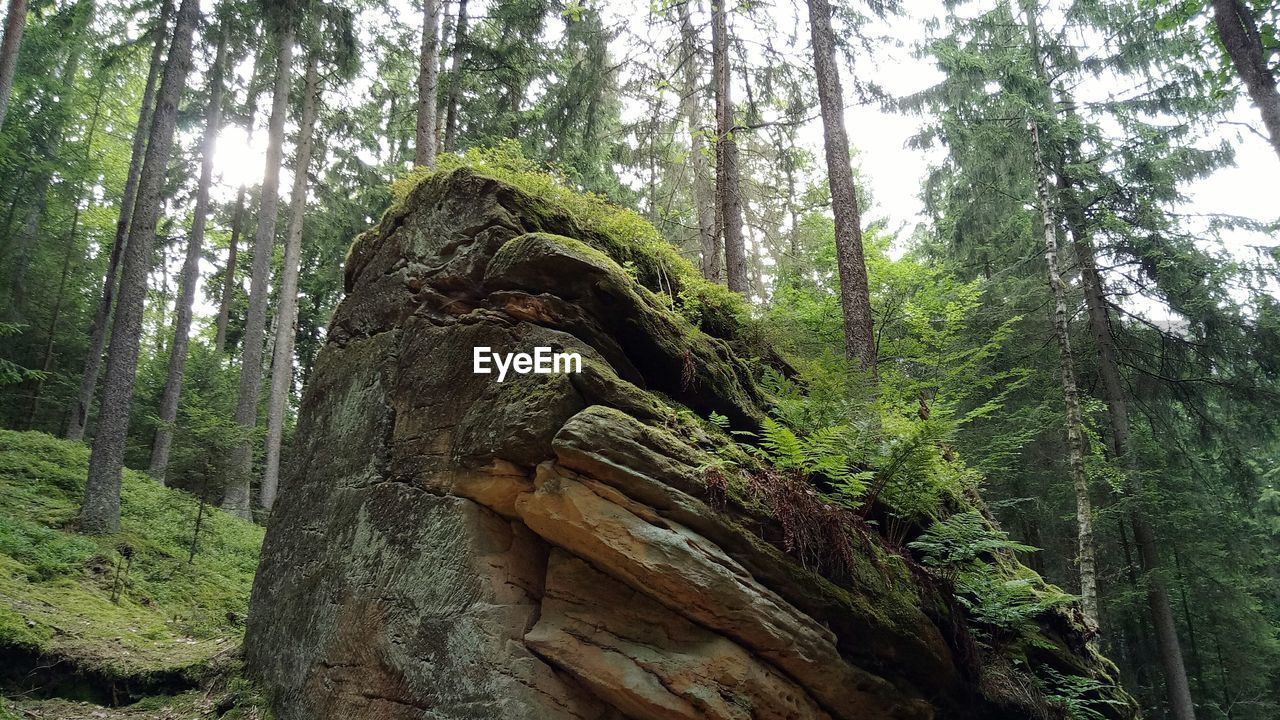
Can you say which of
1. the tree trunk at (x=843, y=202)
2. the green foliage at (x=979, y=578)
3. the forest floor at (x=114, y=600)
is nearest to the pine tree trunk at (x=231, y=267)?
the forest floor at (x=114, y=600)

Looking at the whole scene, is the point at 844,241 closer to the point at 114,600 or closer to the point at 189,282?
the point at 114,600

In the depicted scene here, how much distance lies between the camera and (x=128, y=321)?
Result: 1021cm

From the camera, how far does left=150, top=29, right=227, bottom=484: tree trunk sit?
14742 mm

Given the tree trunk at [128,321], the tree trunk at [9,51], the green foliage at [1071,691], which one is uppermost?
the tree trunk at [9,51]

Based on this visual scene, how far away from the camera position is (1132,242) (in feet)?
44.0

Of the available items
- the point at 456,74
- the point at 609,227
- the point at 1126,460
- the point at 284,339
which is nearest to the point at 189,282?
the point at 284,339

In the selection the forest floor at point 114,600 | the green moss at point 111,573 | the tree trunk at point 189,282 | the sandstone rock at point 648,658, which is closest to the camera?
the sandstone rock at point 648,658

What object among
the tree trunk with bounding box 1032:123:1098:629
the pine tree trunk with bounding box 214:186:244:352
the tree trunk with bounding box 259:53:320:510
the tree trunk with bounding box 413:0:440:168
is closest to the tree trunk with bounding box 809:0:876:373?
the tree trunk with bounding box 1032:123:1098:629

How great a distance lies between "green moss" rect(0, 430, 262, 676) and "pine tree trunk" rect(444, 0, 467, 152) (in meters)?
8.69

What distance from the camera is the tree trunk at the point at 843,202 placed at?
313 inches

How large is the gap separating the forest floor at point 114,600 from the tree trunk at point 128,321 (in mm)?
465

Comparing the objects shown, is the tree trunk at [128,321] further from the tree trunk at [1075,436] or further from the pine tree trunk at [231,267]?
the tree trunk at [1075,436]

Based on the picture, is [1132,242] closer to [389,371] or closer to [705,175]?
[705,175]

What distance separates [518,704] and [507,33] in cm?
1386
